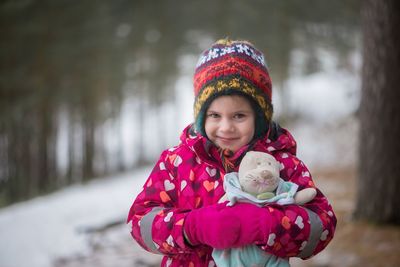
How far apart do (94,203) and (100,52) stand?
29.5ft

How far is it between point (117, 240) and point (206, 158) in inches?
181

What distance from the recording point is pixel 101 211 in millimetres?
7629

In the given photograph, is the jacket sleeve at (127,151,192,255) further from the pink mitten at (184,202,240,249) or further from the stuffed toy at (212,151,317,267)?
the stuffed toy at (212,151,317,267)

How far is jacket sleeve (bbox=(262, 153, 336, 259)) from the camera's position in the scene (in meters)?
1.79

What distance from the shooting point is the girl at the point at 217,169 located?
6.07 feet

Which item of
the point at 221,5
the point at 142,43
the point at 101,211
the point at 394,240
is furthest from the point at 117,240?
the point at 142,43

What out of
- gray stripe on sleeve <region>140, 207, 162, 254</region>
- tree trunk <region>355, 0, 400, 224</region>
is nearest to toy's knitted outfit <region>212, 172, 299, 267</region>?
gray stripe on sleeve <region>140, 207, 162, 254</region>

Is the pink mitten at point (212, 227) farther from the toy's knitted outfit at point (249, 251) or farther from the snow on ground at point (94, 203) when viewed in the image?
the snow on ground at point (94, 203)

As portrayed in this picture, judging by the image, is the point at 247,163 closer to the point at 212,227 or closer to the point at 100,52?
the point at 212,227

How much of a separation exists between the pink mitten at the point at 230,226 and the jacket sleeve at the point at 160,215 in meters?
0.08

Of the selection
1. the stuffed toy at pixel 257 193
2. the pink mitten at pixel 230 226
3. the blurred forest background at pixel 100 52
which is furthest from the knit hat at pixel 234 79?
the blurred forest background at pixel 100 52

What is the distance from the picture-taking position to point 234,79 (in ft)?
6.51

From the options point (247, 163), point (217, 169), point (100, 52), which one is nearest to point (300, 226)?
point (247, 163)

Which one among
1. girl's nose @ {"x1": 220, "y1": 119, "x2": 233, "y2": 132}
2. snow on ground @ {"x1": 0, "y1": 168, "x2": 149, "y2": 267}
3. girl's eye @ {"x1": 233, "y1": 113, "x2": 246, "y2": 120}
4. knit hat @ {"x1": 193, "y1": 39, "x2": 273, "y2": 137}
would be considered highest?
knit hat @ {"x1": 193, "y1": 39, "x2": 273, "y2": 137}
